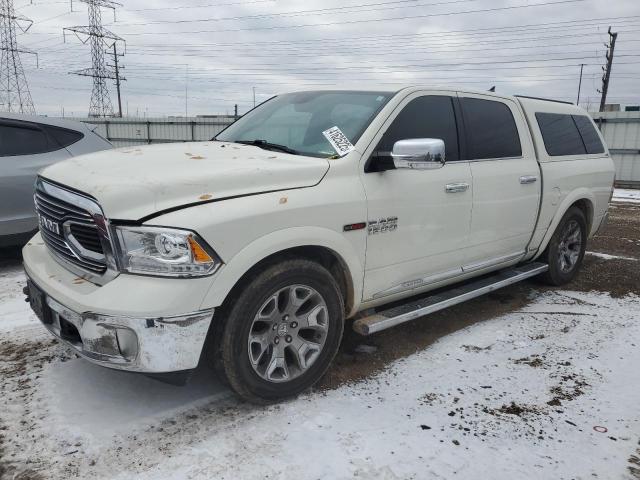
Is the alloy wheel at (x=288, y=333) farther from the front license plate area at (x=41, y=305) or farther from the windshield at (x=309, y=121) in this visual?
the front license plate area at (x=41, y=305)

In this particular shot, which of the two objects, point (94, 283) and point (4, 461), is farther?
point (94, 283)

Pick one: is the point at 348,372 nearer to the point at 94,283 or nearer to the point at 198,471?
the point at 198,471

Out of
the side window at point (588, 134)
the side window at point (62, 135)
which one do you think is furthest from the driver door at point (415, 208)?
the side window at point (62, 135)

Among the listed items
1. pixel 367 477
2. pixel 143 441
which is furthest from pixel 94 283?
pixel 367 477

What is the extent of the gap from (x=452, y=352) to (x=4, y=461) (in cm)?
279

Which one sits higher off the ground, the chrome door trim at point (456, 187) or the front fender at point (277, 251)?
the chrome door trim at point (456, 187)

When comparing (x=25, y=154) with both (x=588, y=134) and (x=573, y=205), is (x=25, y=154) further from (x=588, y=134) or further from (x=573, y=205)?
(x=588, y=134)

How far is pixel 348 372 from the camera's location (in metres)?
3.39

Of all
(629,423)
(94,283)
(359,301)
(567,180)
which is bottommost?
(629,423)

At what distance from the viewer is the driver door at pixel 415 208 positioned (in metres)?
3.23

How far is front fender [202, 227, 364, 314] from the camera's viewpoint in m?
2.53

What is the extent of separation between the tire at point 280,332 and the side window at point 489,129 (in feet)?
5.84

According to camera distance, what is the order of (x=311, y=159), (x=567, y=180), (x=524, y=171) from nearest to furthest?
1. (x=311, y=159)
2. (x=524, y=171)
3. (x=567, y=180)

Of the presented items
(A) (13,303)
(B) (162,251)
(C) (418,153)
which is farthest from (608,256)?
(A) (13,303)
